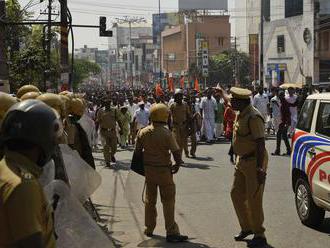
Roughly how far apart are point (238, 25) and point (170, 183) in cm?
9538

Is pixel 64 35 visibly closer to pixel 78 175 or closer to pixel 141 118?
pixel 141 118

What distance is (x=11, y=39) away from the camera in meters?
31.5

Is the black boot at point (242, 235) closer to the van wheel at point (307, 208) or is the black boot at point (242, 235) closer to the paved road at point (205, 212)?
the paved road at point (205, 212)

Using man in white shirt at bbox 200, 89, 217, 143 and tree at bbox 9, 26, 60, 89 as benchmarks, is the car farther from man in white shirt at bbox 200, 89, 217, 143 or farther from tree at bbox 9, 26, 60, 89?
tree at bbox 9, 26, 60, 89

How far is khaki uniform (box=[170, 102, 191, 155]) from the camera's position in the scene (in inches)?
550

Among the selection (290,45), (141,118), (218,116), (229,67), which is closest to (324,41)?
(290,45)

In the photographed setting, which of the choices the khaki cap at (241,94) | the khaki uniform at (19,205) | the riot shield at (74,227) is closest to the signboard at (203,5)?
the khaki cap at (241,94)

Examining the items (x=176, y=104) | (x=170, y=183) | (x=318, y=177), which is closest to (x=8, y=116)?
(x=170, y=183)

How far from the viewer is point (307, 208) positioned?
23.7 feet

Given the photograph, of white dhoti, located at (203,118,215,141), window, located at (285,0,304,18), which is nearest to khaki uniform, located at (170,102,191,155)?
white dhoti, located at (203,118,215,141)

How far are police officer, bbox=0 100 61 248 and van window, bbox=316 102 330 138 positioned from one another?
4.88 meters

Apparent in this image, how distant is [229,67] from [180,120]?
67.8 meters

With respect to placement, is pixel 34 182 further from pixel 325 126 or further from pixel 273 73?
pixel 273 73

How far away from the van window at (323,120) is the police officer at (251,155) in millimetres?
895
